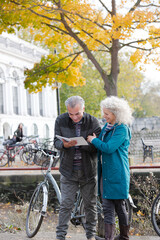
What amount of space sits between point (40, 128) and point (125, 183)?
45993 mm

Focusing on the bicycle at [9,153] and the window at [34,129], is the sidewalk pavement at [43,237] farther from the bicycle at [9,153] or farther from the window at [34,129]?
the window at [34,129]

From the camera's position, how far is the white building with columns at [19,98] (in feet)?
139

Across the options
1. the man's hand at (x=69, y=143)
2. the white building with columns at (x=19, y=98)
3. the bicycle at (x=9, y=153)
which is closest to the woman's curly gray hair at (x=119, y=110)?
the man's hand at (x=69, y=143)

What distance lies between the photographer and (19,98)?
45688mm

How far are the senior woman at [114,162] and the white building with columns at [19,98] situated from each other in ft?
114

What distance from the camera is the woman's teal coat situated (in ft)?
14.5

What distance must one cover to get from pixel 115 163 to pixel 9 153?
13.1m

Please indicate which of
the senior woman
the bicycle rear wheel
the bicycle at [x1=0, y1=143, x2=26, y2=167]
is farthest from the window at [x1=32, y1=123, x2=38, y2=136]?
the senior woman

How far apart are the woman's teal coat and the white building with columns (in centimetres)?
3477

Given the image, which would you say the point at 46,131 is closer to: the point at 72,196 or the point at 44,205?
the point at 44,205

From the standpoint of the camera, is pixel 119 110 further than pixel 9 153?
No

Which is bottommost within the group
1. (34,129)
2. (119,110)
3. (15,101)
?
(34,129)

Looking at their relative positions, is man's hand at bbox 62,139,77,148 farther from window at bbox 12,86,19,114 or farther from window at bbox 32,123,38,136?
window at bbox 32,123,38,136

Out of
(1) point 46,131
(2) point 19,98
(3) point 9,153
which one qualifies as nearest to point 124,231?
(3) point 9,153
